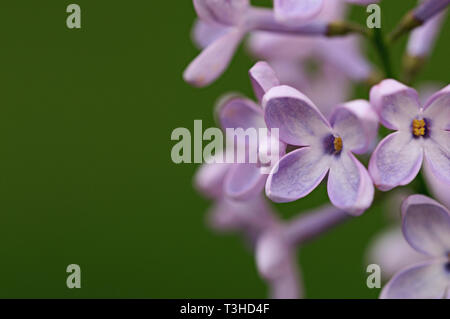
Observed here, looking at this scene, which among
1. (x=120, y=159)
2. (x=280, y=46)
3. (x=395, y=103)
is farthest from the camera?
(x=120, y=159)

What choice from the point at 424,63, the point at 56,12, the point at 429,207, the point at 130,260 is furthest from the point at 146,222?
the point at 429,207

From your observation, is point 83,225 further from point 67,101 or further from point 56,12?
point 56,12

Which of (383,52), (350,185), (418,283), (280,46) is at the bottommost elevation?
(418,283)

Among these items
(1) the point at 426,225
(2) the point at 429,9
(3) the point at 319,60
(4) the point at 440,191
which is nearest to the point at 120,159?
(3) the point at 319,60

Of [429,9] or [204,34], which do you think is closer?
[429,9]

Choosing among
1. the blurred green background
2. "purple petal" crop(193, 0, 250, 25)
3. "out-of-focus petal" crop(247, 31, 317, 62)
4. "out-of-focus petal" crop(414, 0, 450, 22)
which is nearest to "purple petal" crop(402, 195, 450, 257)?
"out-of-focus petal" crop(414, 0, 450, 22)

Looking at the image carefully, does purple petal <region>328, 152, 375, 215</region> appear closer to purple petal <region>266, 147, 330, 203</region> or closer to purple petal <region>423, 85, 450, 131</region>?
purple petal <region>266, 147, 330, 203</region>

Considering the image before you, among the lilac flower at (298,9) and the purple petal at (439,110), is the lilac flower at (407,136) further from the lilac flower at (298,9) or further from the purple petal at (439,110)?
the lilac flower at (298,9)

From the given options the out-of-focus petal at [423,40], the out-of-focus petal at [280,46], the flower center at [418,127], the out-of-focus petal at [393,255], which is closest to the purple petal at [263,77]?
the flower center at [418,127]

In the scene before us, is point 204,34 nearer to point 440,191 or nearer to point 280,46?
point 280,46
